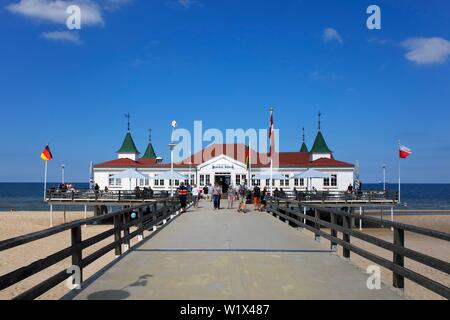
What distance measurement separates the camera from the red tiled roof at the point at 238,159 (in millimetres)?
53062

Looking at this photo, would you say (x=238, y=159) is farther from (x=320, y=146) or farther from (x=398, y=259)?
(x=398, y=259)

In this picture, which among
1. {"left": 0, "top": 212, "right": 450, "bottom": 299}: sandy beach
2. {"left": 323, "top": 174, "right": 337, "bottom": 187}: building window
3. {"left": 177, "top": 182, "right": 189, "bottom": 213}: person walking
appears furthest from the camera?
{"left": 323, "top": 174, "right": 337, "bottom": 187}: building window

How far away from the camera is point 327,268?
314 inches

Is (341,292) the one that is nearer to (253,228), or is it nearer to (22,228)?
(253,228)

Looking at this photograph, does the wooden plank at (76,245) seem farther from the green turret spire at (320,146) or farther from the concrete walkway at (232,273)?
the green turret spire at (320,146)

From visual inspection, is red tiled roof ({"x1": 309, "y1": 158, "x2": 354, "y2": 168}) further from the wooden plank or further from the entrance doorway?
the wooden plank

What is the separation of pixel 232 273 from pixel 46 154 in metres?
33.8

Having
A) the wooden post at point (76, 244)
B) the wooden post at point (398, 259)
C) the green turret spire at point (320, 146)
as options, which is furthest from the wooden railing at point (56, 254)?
the green turret spire at point (320, 146)

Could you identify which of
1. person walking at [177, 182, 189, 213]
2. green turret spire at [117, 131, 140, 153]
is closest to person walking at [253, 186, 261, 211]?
person walking at [177, 182, 189, 213]

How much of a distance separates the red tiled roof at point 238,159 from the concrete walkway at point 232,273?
134 feet

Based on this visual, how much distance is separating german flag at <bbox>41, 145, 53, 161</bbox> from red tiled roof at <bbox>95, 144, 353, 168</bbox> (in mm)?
16210

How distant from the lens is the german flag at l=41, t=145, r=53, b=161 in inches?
1473

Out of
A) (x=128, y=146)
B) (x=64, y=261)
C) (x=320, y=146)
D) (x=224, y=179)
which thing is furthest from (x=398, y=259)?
(x=128, y=146)
